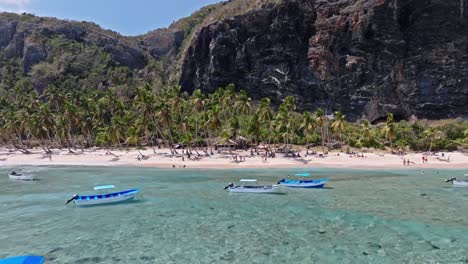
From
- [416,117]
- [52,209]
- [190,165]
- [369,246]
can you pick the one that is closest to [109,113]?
[190,165]

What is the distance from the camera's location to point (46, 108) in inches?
3671

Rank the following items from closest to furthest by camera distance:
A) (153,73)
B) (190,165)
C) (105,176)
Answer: (105,176)
(190,165)
(153,73)

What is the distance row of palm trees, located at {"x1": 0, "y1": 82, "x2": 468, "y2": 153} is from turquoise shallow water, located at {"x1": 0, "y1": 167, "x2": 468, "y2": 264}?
→ 3430 cm

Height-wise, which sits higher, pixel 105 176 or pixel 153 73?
pixel 153 73

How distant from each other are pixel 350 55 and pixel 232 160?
219 ft

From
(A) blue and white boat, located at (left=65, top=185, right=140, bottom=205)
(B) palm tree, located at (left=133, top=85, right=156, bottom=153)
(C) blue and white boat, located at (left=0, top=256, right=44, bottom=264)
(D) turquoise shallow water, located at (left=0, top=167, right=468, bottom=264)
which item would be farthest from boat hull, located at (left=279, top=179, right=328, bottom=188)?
(B) palm tree, located at (left=133, top=85, right=156, bottom=153)

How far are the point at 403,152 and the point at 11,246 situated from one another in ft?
247

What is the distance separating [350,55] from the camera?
406 ft

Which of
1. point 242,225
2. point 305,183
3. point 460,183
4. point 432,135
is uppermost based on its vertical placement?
point 432,135

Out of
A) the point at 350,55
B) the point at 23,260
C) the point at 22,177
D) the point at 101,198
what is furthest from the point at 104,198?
the point at 350,55

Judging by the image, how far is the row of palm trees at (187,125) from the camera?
84.8 metres

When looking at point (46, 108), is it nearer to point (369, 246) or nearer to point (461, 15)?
point (369, 246)

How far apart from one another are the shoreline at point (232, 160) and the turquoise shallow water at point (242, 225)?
1983cm

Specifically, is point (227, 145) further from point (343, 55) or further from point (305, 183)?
point (343, 55)
